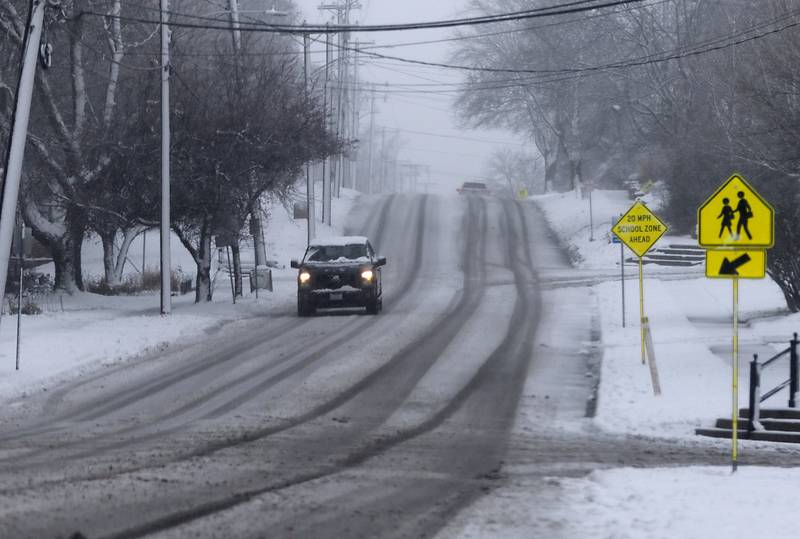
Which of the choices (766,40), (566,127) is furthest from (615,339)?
(566,127)

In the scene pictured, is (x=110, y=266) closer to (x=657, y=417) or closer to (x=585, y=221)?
(x=585, y=221)

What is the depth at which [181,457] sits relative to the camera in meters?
12.5

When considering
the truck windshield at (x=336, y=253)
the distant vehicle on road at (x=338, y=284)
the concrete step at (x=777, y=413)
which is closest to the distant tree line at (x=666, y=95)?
the concrete step at (x=777, y=413)

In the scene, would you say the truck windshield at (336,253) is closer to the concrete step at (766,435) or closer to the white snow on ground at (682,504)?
the concrete step at (766,435)

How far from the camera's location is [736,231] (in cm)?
1230

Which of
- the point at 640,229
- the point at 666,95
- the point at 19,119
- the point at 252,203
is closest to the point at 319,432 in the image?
the point at 19,119

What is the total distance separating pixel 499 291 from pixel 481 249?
46.6 ft

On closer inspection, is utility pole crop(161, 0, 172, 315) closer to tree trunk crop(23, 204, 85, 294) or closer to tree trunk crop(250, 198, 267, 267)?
tree trunk crop(250, 198, 267, 267)

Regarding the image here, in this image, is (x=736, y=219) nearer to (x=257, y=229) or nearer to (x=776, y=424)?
(x=776, y=424)

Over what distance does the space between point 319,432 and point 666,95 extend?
43376mm

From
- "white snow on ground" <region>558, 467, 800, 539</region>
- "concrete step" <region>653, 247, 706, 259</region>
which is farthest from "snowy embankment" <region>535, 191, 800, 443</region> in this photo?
"white snow on ground" <region>558, 467, 800, 539</region>

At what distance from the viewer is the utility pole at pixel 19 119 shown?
18.7m

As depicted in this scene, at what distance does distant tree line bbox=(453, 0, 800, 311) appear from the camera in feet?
88.7

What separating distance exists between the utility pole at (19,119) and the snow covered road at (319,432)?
8.82 feet
